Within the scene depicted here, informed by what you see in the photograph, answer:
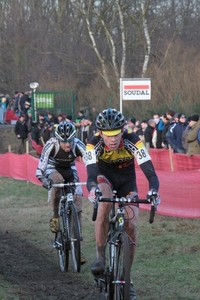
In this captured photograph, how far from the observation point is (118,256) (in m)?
6.25

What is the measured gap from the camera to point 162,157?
15.1 metres

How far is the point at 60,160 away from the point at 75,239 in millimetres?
1237

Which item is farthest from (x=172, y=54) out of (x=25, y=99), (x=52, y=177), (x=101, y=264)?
(x=101, y=264)

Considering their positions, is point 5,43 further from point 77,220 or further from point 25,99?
point 77,220

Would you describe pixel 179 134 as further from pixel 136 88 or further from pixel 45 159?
pixel 45 159

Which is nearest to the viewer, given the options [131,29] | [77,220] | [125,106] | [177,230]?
[77,220]

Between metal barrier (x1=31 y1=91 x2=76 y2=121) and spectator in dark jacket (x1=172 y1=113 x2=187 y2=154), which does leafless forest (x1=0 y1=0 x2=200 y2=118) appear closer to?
metal barrier (x1=31 y1=91 x2=76 y2=121)

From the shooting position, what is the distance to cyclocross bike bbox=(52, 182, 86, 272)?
339 inches

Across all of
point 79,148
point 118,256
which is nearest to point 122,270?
point 118,256

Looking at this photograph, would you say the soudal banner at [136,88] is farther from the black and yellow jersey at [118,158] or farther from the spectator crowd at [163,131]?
the black and yellow jersey at [118,158]

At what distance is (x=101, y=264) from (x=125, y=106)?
2101 cm

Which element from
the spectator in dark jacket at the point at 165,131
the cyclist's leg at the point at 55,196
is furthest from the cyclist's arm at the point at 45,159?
the spectator in dark jacket at the point at 165,131

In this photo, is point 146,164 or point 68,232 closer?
point 146,164

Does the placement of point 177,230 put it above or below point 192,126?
below
